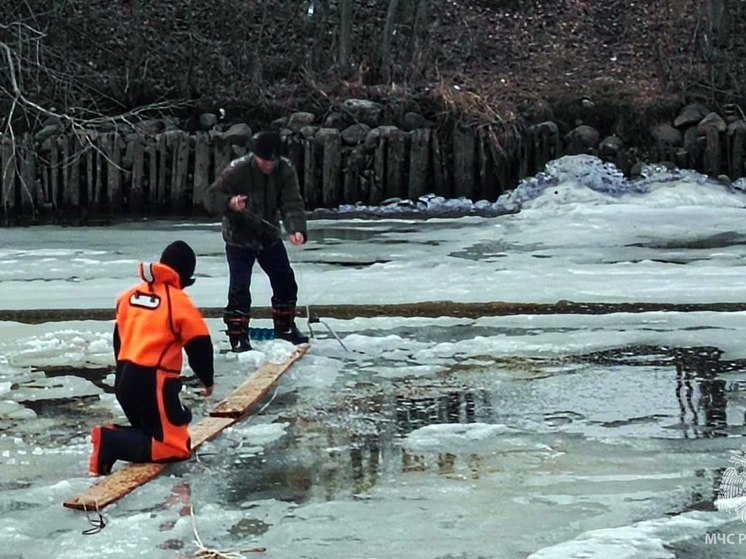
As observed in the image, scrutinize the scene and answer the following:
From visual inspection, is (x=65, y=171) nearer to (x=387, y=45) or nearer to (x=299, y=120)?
(x=299, y=120)

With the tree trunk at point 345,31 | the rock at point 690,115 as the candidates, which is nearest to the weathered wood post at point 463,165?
the rock at point 690,115

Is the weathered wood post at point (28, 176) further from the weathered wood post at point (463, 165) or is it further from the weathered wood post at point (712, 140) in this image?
the weathered wood post at point (712, 140)

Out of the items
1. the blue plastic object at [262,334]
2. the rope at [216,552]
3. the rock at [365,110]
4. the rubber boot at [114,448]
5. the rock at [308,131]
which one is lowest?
the rope at [216,552]

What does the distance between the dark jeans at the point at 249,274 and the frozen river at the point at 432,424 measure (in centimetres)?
40

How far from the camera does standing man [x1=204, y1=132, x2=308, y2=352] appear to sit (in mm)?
9586

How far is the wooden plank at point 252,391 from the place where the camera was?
7535mm

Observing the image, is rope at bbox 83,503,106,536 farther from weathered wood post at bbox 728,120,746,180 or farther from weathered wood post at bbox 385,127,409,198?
weathered wood post at bbox 728,120,746,180

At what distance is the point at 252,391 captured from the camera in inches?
315

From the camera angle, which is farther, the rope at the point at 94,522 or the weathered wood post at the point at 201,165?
the weathered wood post at the point at 201,165

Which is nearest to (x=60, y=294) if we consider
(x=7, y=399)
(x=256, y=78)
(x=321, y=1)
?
(x=7, y=399)

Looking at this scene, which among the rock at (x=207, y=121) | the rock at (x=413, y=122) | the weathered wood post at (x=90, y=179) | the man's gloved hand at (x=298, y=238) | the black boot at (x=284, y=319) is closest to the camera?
the man's gloved hand at (x=298, y=238)

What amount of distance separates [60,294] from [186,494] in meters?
6.73

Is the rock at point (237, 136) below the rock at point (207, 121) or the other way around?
below

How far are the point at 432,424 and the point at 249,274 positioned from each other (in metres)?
2.87
